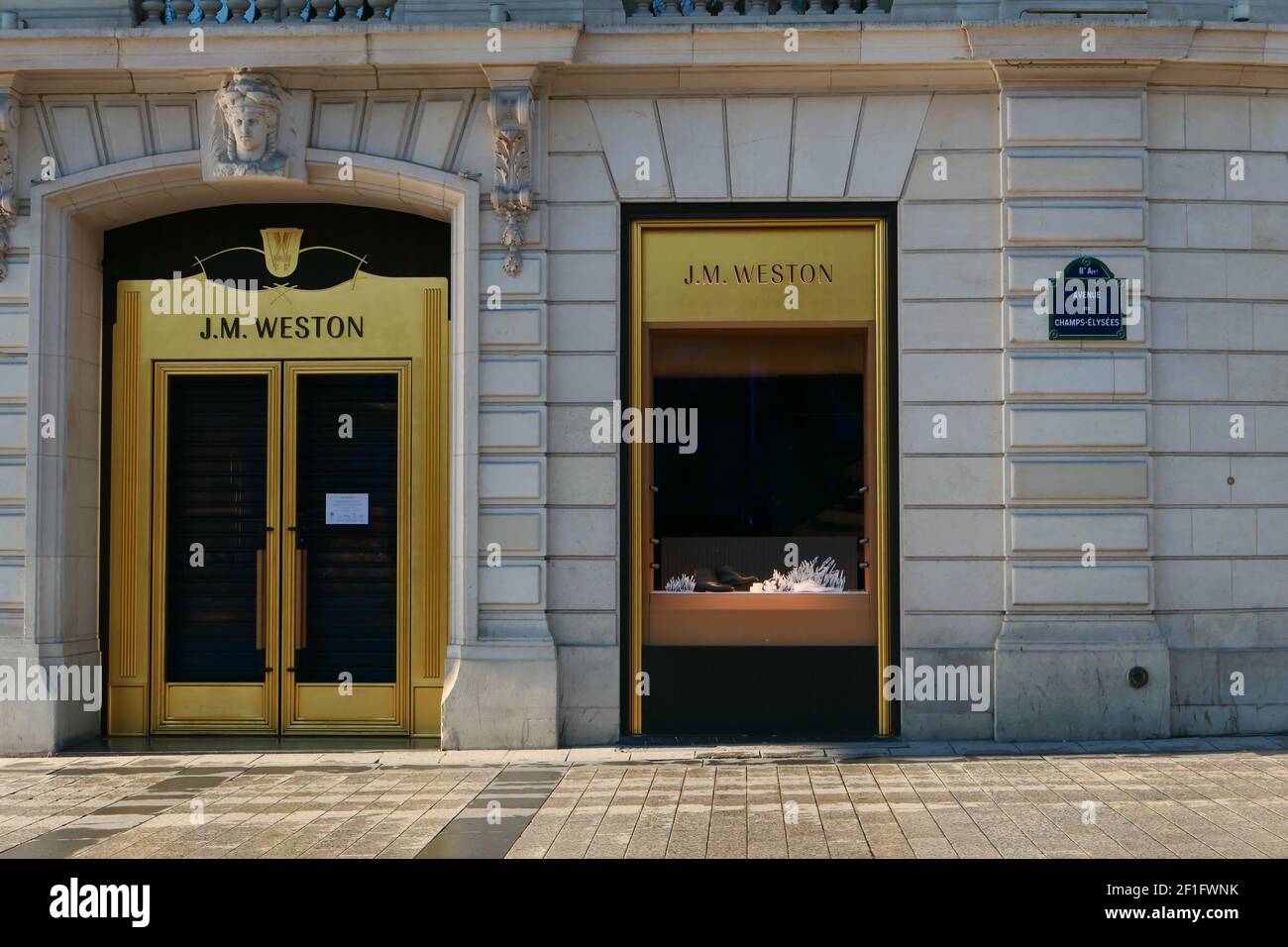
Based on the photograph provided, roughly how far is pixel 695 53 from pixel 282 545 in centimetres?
531

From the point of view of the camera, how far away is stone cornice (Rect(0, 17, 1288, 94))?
1094cm

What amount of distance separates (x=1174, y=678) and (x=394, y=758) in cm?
617

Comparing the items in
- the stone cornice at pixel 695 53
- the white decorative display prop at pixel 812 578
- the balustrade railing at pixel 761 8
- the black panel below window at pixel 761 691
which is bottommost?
the black panel below window at pixel 761 691

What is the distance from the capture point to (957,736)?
436 inches

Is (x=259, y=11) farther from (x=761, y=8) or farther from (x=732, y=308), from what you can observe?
(x=732, y=308)

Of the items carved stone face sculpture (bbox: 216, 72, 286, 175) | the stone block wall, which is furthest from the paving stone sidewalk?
carved stone face sculpture (bbox: 216, 72, 286, 175)

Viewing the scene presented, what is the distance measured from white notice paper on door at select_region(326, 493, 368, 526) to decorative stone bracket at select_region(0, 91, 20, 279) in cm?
323

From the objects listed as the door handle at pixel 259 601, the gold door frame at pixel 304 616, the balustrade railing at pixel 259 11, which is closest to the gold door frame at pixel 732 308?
the gold door frame at pixel 304 616

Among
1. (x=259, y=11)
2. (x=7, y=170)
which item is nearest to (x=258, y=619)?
(x=7, y=170)

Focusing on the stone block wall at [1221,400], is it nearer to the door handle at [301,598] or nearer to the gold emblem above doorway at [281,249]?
the door handle at [301,598]

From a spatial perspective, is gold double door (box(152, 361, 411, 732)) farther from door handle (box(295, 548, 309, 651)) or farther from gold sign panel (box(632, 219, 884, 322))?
gold sign panel (box(632, 219, 884, 322))

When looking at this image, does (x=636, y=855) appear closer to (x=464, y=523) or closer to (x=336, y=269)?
(x=464, y=523)

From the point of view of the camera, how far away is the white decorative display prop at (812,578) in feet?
37.9

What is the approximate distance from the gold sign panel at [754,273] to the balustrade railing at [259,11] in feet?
9.43
